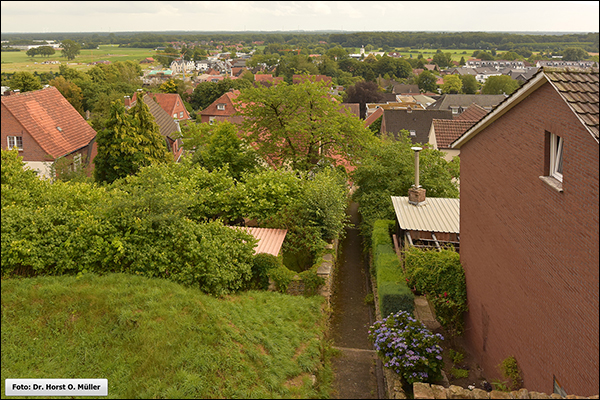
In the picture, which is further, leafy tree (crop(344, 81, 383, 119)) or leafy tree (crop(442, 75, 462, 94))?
leafy tree (crop(442, 75, 462, 94))

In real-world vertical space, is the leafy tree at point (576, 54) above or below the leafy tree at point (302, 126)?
above

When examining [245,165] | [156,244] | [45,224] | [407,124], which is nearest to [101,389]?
[156,244]

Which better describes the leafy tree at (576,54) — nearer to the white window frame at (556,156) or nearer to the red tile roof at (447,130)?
the red tile roof at (447,130)

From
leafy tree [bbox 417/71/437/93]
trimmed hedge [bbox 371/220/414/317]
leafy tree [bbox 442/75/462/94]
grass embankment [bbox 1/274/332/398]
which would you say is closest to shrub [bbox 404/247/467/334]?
trimmed hedge [bbox 371/220/414/317]

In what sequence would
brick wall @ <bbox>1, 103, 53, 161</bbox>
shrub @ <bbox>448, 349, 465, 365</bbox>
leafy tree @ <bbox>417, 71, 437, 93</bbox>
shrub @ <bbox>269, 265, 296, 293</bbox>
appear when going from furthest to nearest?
1. leafy tree @ <bbox>417, 71, 437, 93</bbox>
2. brick wall @ <bbox>1, 103, 53, 161</bbox>
3. shrub @ <bbox>269, 265, 296, 293</bbox>
4. shrub @ <bbox>448, 349, 465, 365</bbox>

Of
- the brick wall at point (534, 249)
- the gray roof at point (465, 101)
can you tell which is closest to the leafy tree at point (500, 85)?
the gray roof at point (465, 101)

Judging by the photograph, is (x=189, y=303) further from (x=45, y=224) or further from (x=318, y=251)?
(x=318, y=251)

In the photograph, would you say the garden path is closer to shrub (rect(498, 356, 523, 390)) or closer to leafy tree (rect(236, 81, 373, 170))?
shrub (rect(498, 356, 523, 390))

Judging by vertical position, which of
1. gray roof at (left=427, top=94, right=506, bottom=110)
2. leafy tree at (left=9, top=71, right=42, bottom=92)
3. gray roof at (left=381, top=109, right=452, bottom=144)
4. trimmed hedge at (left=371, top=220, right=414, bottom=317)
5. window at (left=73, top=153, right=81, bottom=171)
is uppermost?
leafy tree at (left=9, top=71, right=42, bottom=92)
